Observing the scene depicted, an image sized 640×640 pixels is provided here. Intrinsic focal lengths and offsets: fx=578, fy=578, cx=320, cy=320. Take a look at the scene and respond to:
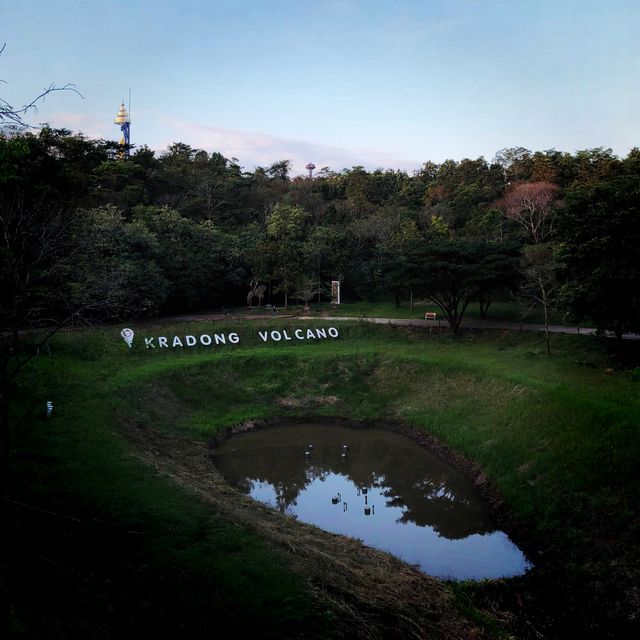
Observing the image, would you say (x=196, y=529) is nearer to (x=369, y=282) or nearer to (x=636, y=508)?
(x=636, y=508)

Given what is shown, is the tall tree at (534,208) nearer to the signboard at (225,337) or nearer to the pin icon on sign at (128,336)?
the signboard at (225,337)

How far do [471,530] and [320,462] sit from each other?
7406 millimetres

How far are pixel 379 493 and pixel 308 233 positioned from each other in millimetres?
37338

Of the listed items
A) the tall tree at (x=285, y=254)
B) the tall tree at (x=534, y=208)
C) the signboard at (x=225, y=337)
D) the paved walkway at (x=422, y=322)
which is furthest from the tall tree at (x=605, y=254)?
the tall tree at (x=285, y=254)

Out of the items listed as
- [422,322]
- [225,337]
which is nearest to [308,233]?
[422,322]

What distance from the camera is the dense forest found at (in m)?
20.3

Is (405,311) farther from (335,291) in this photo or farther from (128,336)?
(128,336)

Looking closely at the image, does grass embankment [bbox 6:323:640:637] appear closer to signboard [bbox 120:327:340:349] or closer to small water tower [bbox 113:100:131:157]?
signboard [bbox 120:327:340:349]

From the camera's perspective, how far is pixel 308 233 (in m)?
54.9

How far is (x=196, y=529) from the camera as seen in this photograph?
13.6 m

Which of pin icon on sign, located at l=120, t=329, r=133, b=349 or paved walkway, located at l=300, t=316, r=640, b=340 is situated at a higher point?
paved walkway, located at l=300, t=316, r=640, b=340

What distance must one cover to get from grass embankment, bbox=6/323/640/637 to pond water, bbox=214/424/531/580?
1.10m

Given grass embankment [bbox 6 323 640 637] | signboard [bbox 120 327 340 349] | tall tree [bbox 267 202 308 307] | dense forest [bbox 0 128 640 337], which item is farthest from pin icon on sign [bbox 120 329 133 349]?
tall tree [bbox 267 202 308 307]

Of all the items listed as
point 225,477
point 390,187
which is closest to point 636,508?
point 225,477
